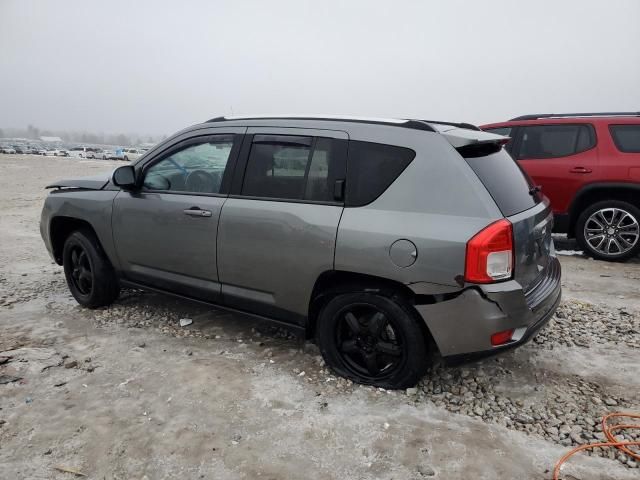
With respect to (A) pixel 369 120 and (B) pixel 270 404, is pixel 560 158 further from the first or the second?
(B) pixel 270 404

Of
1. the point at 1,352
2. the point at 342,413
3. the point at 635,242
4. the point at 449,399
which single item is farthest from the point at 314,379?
the point at 635,242

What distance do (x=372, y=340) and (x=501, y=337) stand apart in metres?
0.78

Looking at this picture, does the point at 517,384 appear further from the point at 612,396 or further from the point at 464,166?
the point at 464,166

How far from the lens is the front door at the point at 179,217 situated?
3.65 meters

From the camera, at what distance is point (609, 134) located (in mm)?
6352

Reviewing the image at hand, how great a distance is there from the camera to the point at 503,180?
3031 millimetres

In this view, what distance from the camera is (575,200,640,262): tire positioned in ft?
20.4

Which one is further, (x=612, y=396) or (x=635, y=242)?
(x=635, y=242)

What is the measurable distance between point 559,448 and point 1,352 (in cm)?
382

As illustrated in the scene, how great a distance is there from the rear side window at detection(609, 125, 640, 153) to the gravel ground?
2729 mm

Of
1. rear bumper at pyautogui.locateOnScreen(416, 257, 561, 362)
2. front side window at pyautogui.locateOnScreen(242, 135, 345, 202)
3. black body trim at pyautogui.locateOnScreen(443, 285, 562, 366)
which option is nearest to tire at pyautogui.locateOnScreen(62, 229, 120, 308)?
front side window at pyautogui.locateOnScreen(242, 135, 345, 202)

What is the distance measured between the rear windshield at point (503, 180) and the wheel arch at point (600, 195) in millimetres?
3568

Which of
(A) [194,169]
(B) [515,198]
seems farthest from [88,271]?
(B) [515,198]

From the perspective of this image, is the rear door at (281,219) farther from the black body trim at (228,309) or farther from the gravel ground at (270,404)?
the gravel ground at (270,404)
